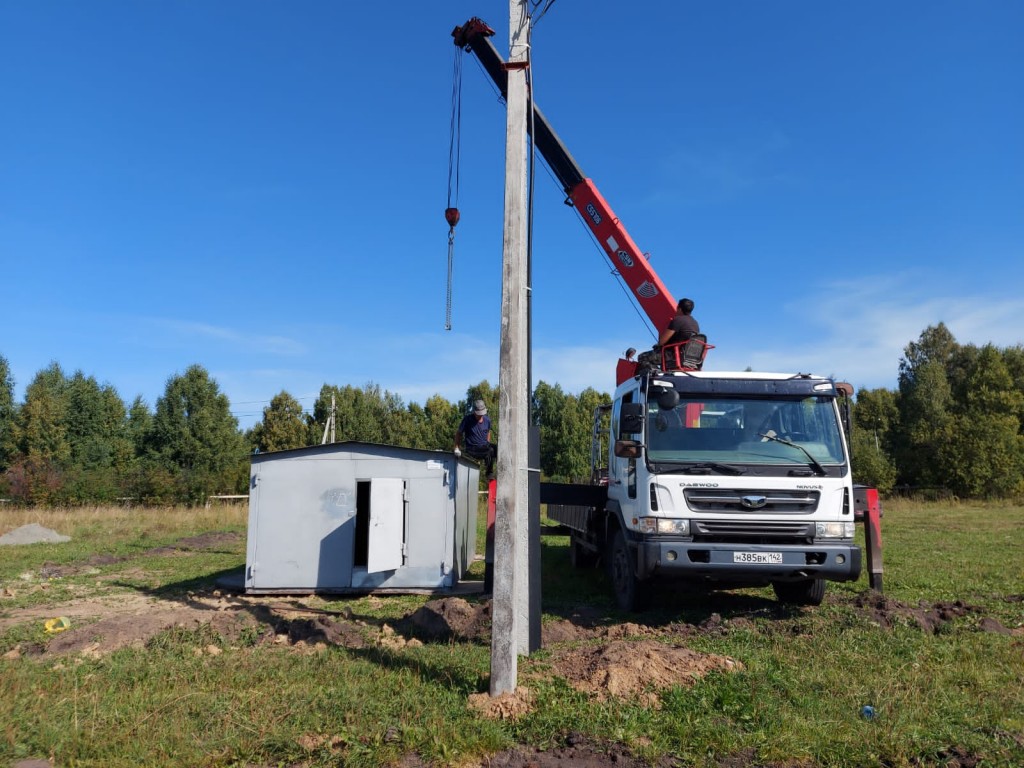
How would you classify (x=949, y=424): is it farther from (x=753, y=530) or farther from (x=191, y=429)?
(x=191, y=429)

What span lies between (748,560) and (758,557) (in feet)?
0.34

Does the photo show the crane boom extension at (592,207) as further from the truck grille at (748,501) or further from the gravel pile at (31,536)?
the gravel pile at (31,536)

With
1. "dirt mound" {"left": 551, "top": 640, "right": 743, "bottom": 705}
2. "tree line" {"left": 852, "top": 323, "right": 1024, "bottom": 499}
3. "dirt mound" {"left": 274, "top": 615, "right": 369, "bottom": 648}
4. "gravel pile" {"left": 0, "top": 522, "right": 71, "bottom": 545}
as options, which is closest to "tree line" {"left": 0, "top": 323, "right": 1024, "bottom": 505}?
"tree line" {"left": 852, "top": 323, "right": 1024, "bottom": 499}

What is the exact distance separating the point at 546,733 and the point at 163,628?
4596mm

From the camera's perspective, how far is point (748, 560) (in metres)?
6.75

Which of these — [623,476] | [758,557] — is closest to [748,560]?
[758,557]

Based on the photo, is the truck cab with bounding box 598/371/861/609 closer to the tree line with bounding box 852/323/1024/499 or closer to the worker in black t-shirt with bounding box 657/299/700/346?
the worker in black t-shirt with bounding box 657/299/700/346

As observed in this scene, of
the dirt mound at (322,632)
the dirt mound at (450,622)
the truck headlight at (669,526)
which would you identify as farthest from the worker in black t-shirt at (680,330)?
the dirt mound at (322,632)

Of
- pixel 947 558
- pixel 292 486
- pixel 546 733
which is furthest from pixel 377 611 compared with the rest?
pixel 947 558

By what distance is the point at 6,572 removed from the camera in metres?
13.3

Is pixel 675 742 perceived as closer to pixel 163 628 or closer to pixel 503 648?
pixel 503 648

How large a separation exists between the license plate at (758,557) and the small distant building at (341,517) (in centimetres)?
457

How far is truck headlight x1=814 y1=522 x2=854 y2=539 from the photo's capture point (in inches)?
273

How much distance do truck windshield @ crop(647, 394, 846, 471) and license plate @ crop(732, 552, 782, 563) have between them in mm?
905
